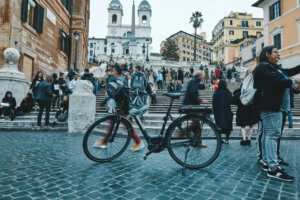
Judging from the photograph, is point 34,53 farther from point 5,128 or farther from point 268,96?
point 268,96

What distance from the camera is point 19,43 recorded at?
45.2ft

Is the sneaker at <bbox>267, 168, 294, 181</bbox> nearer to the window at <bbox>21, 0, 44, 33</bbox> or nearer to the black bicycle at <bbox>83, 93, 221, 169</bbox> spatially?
the black bicycle at <bbox>83, 93, 221, 169</bbox>

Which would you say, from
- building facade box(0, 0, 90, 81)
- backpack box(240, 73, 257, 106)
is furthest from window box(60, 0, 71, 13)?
backpack box(240, 73, 257, 106)

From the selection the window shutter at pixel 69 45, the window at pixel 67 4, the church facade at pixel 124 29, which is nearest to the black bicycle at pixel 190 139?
the window shutter at pixel 69 45

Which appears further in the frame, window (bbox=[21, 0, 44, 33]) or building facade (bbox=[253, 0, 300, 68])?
building facade (bbox=[253, 0, 300, 68])

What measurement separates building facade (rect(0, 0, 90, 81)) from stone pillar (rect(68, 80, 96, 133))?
21.7 feet

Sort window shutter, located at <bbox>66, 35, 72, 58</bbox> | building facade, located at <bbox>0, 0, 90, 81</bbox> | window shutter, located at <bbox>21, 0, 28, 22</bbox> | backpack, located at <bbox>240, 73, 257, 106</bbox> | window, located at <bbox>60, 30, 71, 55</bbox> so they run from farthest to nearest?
1. window shutter, located at <bbox>66, 35, 72, 58</bbox>
2. window, located at <bbox>60, 30, 71, 55</bbox>
3. window shutter, located at <bbox>21, 0, 28, 22</bbox>
4. building facade, located at <bbox>0, 0, 90, 81</bbox>
5. backpack, located at <bbox>240, 73, 257, 106</bbox>

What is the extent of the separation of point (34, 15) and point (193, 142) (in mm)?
14936

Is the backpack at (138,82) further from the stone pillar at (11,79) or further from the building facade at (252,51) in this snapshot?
the building facade at (252,51)

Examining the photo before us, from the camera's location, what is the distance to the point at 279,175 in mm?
3637

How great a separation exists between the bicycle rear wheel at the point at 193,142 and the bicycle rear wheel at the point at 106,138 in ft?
3.00

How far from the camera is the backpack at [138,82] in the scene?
7535 mm

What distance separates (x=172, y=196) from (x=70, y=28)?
2324 centimetres

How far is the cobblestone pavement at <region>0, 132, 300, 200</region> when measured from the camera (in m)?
2.96
